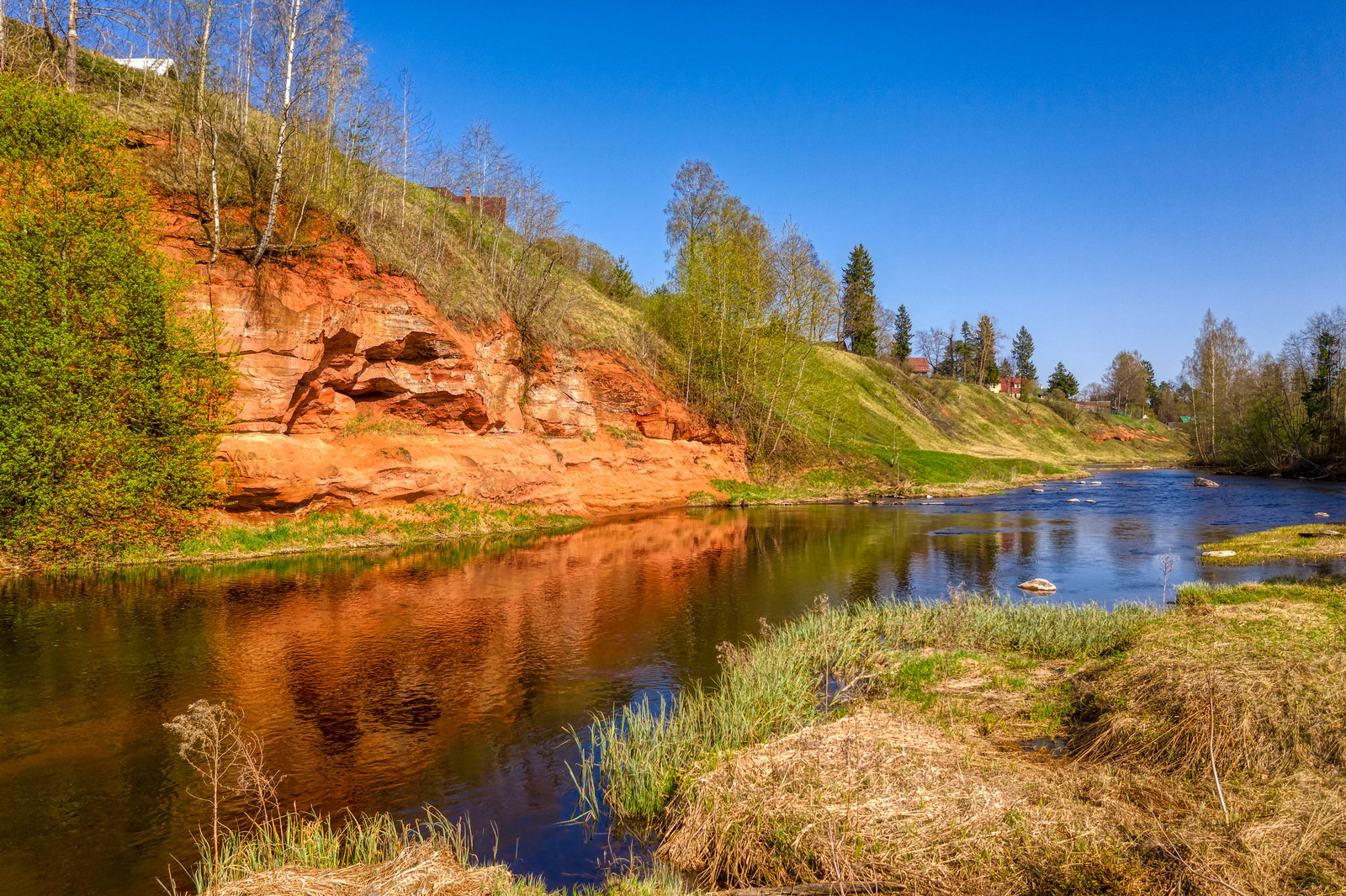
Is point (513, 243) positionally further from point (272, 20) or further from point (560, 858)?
point (560, 858)

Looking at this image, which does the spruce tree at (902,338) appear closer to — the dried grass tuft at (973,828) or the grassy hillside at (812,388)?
the grassy hillside at (812,388)

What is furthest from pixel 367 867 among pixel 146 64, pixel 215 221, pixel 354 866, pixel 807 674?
pixel 146 64

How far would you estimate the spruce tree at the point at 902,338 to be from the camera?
11331 centimetres

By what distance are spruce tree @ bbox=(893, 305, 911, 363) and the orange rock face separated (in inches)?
3279

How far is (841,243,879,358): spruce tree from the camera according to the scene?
93919mm

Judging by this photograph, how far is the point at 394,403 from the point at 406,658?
1834 centimetres

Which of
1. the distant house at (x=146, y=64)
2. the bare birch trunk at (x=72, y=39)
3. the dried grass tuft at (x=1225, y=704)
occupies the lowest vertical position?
the dried grass tuft at (x=1225, y=704)

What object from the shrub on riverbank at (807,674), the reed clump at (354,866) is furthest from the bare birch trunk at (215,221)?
the reed clump at (354,866)

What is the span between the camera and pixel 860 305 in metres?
94.7

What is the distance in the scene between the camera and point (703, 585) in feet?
64.7

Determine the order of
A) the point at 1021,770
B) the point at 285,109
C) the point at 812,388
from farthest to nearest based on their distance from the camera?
the point at 812,388 → the point at 285,109 → the point at 1021,770

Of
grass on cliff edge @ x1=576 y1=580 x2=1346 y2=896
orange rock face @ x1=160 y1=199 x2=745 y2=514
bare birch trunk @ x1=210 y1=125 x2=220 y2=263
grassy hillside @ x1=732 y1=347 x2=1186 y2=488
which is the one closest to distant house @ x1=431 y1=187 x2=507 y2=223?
orange rock face @ x1=160 y1=199 x2=745 y2=514

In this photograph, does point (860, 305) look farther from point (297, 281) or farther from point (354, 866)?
point (354, 866)

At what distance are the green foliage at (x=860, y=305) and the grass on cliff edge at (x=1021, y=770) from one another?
8551cm
